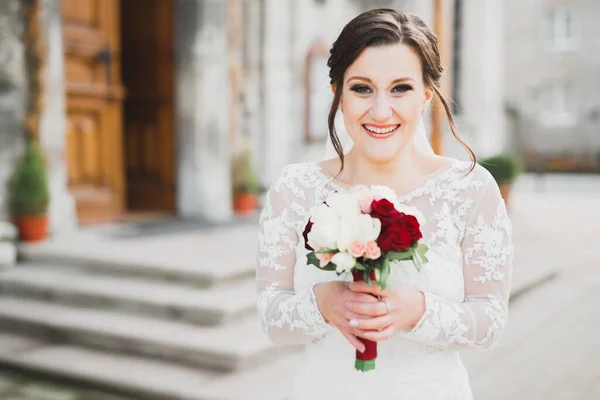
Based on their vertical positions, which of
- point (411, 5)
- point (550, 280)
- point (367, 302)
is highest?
point (411, 5)

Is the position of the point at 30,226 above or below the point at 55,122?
below

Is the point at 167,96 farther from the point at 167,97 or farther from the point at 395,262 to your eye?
the point at 395,262

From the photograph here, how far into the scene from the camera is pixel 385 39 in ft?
5.45

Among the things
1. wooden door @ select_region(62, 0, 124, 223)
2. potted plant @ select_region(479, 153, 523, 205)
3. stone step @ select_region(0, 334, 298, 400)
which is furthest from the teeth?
potted plant @ select_region(479, 153, 523, 205)

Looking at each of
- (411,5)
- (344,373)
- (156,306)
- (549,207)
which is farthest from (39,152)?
(549,207)

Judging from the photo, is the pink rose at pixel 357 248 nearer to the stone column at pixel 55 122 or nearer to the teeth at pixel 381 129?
the teeth at pixel 381 129

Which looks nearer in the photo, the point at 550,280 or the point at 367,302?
the point at 367,302

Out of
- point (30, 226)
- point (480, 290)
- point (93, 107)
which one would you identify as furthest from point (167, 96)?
point (480, 290)

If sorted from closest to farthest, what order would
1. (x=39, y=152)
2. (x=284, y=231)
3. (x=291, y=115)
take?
(x=284, y=231) < (x=39, y=152) < (x=291, y=115)

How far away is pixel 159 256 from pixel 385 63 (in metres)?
4.25

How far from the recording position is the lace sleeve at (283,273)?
174 centimetres

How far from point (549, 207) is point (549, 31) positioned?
1612 cm

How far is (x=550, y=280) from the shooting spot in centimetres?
728

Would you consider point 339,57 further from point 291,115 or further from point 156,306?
point 291,115
